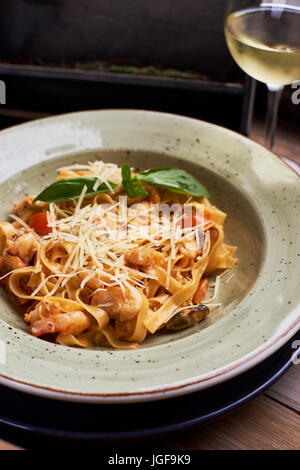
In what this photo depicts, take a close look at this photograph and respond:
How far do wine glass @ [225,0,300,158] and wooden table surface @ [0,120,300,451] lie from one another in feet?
5.24

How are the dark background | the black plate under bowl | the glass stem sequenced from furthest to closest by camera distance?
the dark background → the glass stem → the black plate under bowl

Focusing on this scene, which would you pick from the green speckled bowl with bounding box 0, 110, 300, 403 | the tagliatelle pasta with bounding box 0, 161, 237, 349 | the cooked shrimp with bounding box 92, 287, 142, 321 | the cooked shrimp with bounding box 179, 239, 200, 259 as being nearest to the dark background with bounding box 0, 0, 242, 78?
the green speckled bowl with bounding box 0, 110, 300, 403

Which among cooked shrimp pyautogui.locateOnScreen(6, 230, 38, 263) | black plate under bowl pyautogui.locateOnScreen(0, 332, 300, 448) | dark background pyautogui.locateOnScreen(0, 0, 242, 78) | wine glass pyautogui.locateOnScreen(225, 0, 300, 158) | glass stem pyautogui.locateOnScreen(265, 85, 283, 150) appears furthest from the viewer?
dark background pyautogui.locateOnScreen(0, 0, 242, 78)

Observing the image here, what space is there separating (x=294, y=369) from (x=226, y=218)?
1.09 m

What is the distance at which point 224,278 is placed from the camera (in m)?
2.92

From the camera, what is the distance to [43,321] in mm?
2420

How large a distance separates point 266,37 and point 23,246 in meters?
1.64

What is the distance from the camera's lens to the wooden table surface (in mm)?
2049

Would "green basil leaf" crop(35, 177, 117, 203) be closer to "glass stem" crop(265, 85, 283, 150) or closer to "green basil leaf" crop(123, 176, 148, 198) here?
"green basil leaf" crop(123, 176, 148, 198)

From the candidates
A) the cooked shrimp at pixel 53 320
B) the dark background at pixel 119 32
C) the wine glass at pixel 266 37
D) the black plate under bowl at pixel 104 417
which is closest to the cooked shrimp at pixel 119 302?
the cooked shrimp at pixel 53 320

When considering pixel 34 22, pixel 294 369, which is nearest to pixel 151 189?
pixel 294 369

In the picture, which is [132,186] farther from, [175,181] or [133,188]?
[175,181]

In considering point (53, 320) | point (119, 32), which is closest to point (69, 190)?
point (53, 320)

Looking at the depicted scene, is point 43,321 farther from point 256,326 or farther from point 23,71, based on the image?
point 23,71
